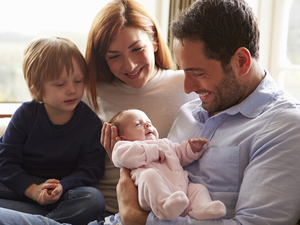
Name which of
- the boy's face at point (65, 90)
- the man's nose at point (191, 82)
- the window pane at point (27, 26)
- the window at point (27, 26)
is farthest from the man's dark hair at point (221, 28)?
A: the window pane at point (27, 26)

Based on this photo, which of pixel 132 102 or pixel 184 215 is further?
pixel 132 102

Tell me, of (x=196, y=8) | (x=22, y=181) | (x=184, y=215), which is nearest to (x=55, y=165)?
(x=22, y=181)

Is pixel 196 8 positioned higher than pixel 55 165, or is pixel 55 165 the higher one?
pixel 196 8

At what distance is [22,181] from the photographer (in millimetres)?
1893

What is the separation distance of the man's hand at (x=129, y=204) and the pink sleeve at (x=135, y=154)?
78mm

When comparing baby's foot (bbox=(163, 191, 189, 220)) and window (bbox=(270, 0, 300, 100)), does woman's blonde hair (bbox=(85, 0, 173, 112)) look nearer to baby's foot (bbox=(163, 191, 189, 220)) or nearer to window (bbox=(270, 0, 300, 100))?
baby's foot (bbox=(163, 191, 189, 220))

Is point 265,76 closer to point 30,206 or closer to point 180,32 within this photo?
point 180,32

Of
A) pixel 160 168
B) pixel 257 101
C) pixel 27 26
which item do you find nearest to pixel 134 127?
pixel 160 168

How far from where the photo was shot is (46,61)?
1.93 meters

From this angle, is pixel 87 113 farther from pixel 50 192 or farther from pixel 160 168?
pixel 160 168

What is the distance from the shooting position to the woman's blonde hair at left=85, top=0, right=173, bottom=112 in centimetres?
192

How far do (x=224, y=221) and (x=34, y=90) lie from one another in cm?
140

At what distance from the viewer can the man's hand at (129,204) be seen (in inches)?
54.8

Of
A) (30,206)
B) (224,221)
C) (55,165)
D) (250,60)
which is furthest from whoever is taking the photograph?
(55,165)
